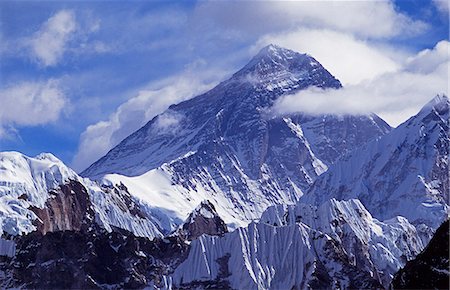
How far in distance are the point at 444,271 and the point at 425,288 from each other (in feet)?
7.24

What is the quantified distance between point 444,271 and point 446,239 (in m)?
5.20

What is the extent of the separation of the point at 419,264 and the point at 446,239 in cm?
336

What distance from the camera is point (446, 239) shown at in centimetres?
11675

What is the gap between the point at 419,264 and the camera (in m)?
116

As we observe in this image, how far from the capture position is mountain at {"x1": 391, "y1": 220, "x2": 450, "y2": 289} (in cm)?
11194

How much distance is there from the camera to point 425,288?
112 m

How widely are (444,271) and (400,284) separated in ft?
20.3

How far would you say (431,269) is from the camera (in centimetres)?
11394

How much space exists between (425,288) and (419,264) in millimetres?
4186

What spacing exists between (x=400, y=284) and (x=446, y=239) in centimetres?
580

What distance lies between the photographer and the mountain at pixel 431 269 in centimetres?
11194
